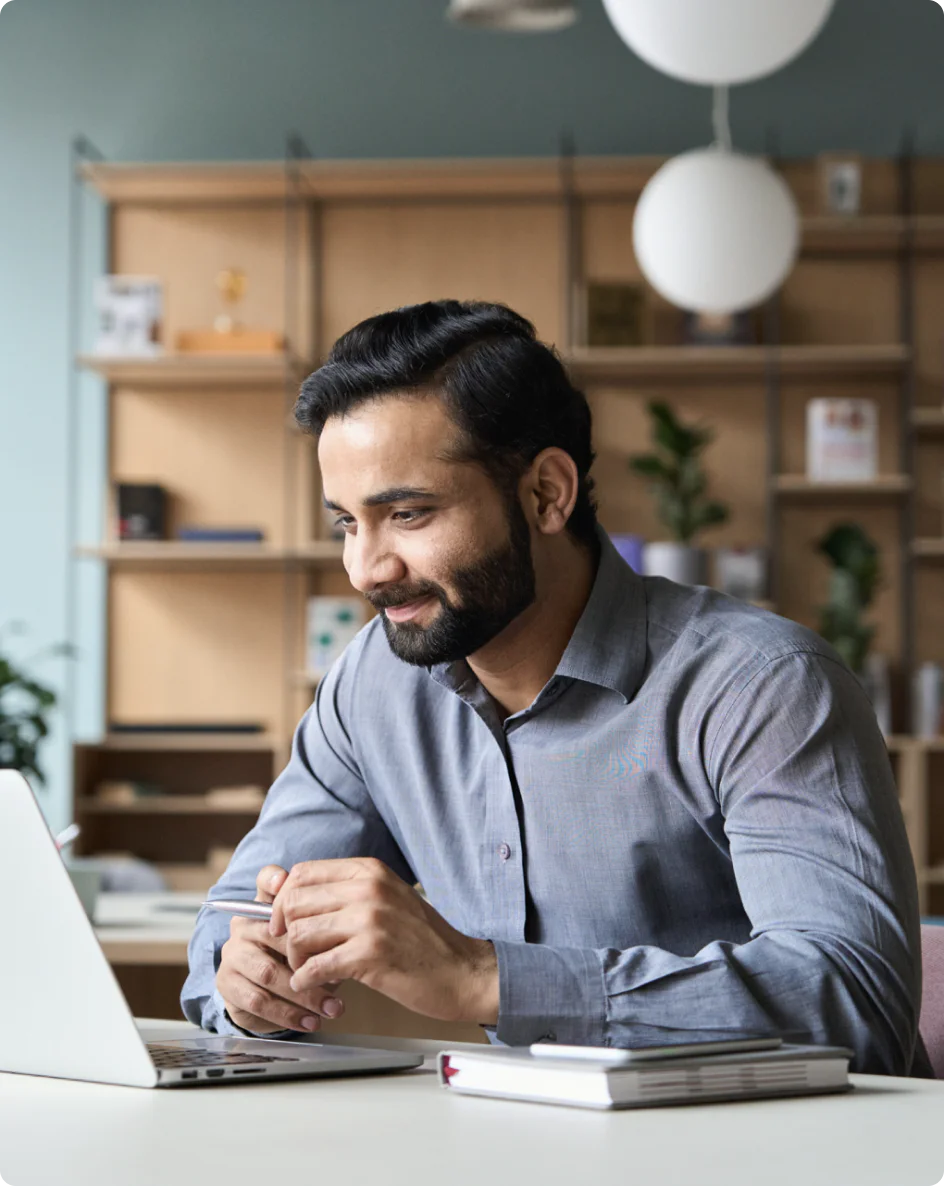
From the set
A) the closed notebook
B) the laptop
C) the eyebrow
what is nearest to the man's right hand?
the laptop

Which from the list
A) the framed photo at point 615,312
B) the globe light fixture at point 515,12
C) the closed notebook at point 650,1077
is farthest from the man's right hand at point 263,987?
the framed photo at point 615,312

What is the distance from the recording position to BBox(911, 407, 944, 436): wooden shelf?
16.0 feet

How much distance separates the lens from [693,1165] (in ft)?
2.75

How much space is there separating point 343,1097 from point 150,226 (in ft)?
15.5

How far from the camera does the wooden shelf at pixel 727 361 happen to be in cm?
491

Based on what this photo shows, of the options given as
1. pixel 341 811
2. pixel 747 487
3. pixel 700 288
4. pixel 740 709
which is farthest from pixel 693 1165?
pixel 747 487

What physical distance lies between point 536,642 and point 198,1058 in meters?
0.56

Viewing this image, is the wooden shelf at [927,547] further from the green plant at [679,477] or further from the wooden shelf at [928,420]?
the green plant at [679,477]

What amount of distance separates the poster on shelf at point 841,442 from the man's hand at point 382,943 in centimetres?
396

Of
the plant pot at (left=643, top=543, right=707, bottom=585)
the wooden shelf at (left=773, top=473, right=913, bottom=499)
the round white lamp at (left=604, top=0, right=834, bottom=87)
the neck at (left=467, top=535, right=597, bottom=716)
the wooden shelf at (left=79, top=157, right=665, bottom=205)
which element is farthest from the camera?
the wooden shelf at (left=79, top=157, right=665, bottom=205)

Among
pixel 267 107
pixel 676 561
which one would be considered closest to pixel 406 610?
pixel 676 561

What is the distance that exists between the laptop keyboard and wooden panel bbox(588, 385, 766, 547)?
13.4 feet

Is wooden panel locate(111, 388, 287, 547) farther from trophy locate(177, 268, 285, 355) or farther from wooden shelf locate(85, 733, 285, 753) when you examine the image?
wooden shelf locate(85, 733, 285, 753)

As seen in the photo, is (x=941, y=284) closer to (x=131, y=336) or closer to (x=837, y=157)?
(x=837, y=157)
